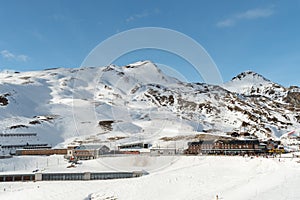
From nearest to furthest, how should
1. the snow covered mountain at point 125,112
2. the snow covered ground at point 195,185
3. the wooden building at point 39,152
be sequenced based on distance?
the snow covered ground at point 195,185 < the wooden building at point 39,152 < the snow covered mountain at point 125,112

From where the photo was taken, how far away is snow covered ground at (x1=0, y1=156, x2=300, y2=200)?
2038 cm

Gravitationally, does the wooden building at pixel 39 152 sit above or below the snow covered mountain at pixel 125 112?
below

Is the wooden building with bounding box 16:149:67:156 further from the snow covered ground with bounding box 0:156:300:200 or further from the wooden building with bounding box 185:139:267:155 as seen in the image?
the wooden building with bounding box 185:139:267:155

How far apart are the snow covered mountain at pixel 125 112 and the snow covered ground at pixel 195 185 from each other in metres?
36.2

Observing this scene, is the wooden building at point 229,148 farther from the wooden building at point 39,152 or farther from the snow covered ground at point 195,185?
the wooden building at point 39,152

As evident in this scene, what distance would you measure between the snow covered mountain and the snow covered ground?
119ft

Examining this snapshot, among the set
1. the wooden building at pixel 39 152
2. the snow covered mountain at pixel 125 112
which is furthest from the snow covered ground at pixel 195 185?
the snow covered mountain at pixel 125 112

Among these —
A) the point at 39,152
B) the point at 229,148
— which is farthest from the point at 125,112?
the point at 39,152

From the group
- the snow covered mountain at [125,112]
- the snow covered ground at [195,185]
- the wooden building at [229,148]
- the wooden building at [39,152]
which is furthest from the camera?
the snow covered mountain at [125,112]

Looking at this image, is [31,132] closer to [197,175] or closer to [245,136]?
[197,175]

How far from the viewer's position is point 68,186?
109 ft

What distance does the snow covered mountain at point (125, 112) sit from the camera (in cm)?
8544

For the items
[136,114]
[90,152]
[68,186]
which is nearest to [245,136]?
[136,114]

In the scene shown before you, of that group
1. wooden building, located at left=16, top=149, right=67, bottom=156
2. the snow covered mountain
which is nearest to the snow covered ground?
wooden building, located at left=16, top=149, right=67, bottom=156
